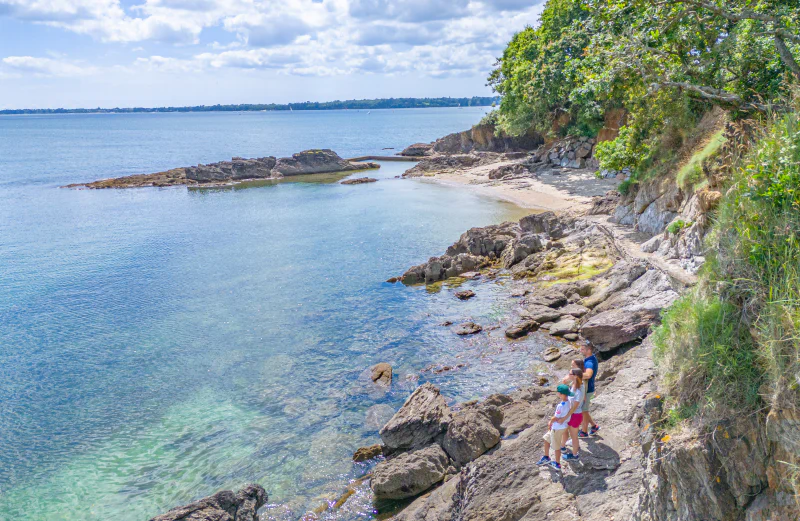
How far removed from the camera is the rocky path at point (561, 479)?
867 centimetres

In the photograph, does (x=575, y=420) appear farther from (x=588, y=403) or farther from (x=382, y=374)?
(x=382, y=374)

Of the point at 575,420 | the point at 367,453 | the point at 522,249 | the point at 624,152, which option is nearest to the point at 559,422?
the point at 575,420

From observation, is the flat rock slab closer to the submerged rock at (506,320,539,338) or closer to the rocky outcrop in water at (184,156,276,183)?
the submerged rock at (506,320,539,338)

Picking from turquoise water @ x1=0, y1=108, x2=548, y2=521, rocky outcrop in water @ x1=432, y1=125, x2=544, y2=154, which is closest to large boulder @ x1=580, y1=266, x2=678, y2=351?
turquoise water @ x1=0, y1=108, x2=548, y2=521

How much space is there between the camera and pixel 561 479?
948cm

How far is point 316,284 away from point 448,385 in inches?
536

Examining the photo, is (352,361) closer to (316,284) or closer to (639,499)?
(316,284)

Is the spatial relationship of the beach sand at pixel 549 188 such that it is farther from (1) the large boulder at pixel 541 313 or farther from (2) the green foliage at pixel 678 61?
(1) the large boulder at pixel 541 313

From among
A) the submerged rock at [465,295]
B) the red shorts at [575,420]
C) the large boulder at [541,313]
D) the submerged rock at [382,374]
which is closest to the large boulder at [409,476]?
the red shorts at [575,420]

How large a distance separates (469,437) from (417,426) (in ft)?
5.20

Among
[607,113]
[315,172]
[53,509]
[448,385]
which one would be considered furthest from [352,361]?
[315,172]

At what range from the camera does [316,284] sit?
2945 cm

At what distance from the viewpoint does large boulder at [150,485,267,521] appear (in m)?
10.5

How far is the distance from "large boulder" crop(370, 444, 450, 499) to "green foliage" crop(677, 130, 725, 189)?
15.5m
